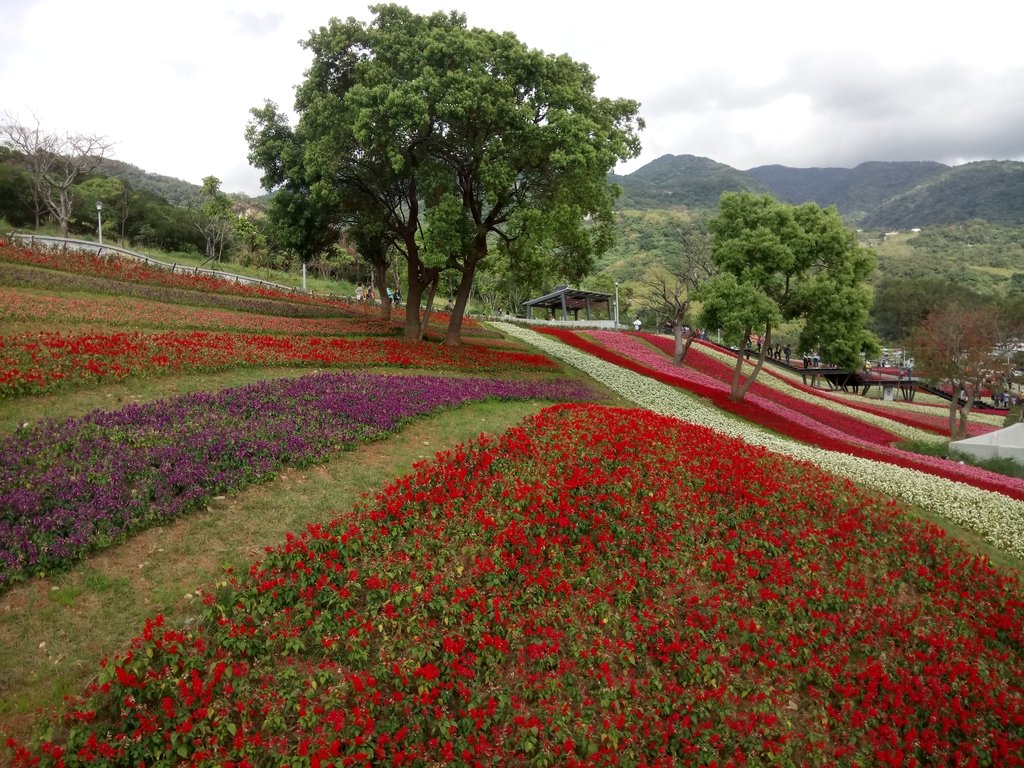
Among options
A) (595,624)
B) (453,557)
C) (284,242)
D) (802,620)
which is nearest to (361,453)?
(453,557)

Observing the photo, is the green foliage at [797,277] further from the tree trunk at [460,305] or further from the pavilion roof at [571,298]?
the pavilion roof at [571,298]

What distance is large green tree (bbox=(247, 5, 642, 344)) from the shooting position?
19.9 meters

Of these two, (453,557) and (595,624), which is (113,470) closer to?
(453,557)

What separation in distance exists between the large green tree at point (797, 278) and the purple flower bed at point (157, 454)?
14601 millimetres

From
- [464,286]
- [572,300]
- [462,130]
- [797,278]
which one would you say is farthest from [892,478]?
[572,300]

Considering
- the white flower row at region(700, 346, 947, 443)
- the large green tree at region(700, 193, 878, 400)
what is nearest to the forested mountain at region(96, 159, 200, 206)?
the white flower row at region(700, 346, 947, 443)

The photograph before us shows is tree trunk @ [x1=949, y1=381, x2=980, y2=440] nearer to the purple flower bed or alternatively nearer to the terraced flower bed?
the terraced flower bed

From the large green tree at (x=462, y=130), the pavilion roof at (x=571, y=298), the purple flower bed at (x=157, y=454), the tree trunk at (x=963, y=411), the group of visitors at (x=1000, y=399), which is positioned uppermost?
the large green tree at (x=462, y=130)

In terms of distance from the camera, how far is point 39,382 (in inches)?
499

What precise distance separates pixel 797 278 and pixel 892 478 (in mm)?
12254

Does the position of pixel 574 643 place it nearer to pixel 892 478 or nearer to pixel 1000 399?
pixel 892 478

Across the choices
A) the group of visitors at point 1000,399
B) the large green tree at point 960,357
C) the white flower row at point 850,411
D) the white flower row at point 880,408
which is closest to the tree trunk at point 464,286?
the white flower row at point 850,411

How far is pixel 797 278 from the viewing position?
2611cm

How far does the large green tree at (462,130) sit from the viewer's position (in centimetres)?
1994
